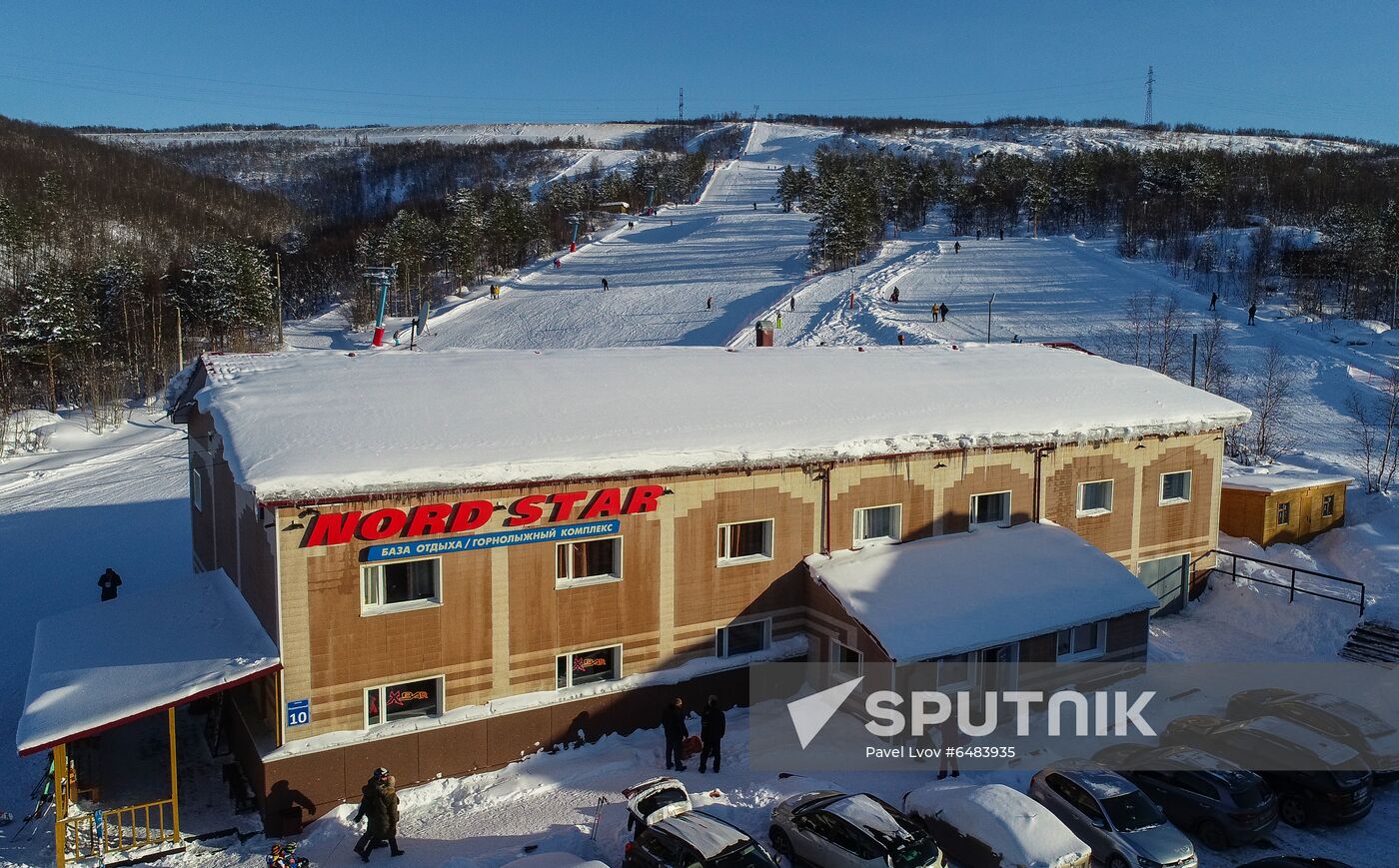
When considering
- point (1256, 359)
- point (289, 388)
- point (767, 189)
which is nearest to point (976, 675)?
point (289, 388)

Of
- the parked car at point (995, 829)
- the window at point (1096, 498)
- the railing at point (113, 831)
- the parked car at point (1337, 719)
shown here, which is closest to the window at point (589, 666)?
the parked car at point (995, 829)

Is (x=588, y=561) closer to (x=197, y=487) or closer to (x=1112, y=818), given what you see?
(x=1112, y=818)

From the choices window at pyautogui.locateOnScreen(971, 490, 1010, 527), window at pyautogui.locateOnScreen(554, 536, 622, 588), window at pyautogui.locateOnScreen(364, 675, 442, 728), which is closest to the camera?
window at pyautogui.locateOnScreen(364, 675, 442, 728)

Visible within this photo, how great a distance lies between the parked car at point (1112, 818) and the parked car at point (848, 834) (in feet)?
8.22

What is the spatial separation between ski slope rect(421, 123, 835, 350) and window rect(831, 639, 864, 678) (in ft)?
118

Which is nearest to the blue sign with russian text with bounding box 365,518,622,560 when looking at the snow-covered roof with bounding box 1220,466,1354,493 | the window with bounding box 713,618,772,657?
the window with bounding box 713,618,772,657

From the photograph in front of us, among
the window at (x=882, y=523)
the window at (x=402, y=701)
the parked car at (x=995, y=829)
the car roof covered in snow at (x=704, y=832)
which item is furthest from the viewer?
the window at (x=882, y=523)

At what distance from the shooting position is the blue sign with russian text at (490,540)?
41.8 feet

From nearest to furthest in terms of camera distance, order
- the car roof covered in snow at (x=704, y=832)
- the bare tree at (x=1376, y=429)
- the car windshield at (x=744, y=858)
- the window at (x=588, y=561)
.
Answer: the car windshield at (x=744, y=858) < the car roof covered in snow at (x=704, y=832) < the window at (x=588, y=561) < the bare tree at (x=1376, y=429)

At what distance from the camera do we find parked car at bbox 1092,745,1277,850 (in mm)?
11750

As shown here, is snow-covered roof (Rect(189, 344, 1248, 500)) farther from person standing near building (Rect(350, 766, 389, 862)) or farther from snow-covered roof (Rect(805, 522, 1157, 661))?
person standing near building (Rect(350, 766, 389, 862))

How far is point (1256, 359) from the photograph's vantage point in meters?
41.8

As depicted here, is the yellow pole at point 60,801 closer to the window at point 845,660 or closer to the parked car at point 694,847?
the parked car at point 694,847

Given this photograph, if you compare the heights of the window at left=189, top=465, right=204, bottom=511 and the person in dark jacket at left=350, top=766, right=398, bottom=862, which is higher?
the window at left=189, top=465, right=204, bottom=511
